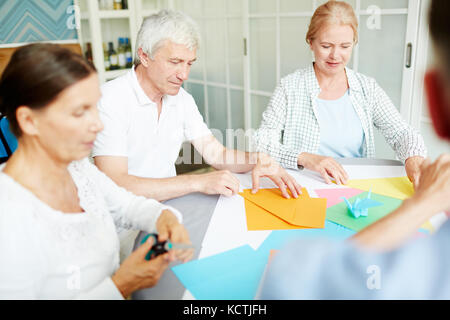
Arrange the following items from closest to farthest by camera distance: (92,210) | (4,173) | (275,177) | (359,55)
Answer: (4,173) < (92,210) < (275,177) < (359,55)

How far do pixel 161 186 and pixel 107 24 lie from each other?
8.57ft

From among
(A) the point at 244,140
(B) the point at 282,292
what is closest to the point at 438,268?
(B) the point at 282,292

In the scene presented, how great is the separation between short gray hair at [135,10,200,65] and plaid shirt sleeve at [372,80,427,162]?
0.91 meters

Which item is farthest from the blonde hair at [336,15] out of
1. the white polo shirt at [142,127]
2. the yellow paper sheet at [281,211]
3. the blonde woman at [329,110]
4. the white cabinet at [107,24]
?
the white cabinet at [107,24]

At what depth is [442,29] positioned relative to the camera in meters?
0.45

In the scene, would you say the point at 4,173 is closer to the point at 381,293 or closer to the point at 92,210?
the point at 92,210

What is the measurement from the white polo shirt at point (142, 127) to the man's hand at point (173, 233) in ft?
1.64

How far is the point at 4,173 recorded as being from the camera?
89 centimetres

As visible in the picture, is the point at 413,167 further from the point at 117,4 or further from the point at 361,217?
→ the point at 117,4

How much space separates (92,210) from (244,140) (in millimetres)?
2642

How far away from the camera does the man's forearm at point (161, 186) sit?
1.37 m

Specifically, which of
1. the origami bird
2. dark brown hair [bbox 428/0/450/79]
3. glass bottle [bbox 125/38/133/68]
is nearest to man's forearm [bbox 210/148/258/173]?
the origami bird

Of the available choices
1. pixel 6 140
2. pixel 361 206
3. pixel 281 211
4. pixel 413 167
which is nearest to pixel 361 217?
pixel 361 206

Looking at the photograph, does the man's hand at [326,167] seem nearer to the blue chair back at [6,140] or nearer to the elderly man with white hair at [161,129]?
the elderly man with white hair at [161,129]
